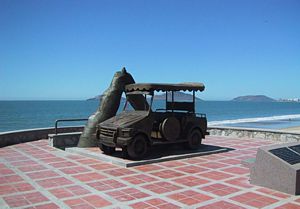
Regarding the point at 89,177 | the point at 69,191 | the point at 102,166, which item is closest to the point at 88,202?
the point at 69,191

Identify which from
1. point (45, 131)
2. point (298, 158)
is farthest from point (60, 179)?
point (45, 131)

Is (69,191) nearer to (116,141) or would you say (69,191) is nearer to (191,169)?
(116,141)

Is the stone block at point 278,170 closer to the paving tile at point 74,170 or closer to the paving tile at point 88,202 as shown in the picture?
the paving tile at point 88,202

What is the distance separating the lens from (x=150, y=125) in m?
9.59

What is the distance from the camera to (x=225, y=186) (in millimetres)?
6848

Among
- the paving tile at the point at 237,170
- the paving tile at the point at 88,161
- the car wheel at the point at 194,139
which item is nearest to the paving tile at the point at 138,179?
the paving tile at the point at 88,161

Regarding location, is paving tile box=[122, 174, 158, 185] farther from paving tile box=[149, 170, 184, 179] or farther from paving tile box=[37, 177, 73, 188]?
paving tile box=[37, 177, 73, 188]

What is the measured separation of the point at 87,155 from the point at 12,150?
2843 millimetres

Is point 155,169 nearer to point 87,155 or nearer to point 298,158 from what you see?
point 87,155

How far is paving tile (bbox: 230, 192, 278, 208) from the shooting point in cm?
573

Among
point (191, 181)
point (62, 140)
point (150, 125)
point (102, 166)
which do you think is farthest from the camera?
point (62, 140)

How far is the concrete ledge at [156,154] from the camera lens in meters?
8.98

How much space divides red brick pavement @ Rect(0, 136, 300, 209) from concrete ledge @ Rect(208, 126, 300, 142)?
13.9 ft

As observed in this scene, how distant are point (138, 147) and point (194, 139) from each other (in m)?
2.30
